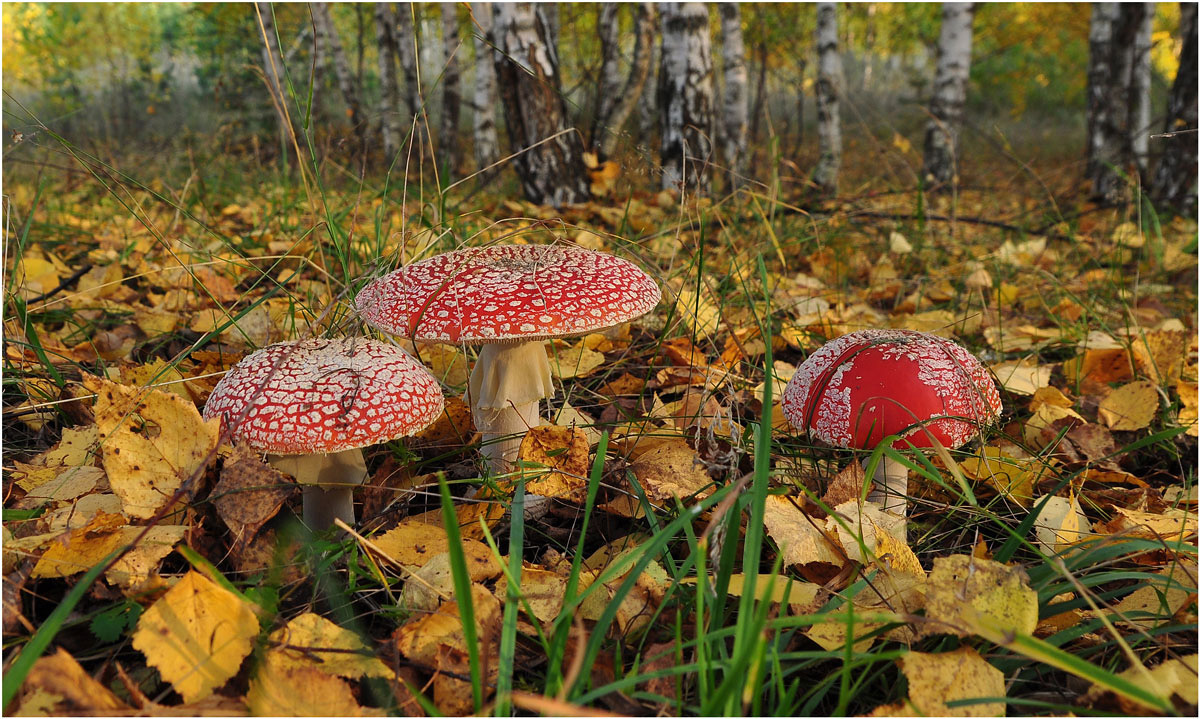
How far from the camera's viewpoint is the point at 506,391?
1880 millimetres

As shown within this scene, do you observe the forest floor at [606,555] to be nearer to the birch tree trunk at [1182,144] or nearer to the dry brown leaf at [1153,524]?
the dry brown leaf at [1153,524]

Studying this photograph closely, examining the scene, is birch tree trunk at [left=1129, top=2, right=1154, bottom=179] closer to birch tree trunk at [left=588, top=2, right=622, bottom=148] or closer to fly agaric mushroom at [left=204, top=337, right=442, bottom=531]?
birch tree trunk at [left=588, top=2, right=622, bottom=148]

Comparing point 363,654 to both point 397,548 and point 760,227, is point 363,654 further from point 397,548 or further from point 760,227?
point 760,227

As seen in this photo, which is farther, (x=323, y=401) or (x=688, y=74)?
(x=688, y=74)

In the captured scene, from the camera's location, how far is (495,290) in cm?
157

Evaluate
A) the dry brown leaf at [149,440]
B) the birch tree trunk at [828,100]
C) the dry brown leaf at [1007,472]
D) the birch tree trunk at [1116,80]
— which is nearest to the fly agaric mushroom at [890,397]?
the dry brown leaf at [1007,472]

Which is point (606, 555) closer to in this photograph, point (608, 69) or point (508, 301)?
point (508, 301)

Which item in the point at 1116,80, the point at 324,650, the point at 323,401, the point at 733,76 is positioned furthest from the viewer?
the point at 1116,80

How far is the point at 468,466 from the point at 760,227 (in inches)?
114

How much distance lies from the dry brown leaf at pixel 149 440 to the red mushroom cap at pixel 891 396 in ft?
4.32

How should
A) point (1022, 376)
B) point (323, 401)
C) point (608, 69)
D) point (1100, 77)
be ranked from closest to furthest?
1. point (323, 401)
2. point (1022, 376)
3. point (608, 69)
4. point (1100, 77)

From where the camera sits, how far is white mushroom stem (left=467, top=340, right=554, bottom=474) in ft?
6.21

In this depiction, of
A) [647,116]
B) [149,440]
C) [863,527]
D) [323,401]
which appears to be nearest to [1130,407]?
[863,527]

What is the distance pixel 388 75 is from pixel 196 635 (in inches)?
474
